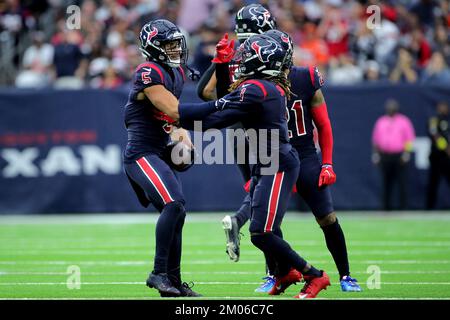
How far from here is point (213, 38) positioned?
16578mm

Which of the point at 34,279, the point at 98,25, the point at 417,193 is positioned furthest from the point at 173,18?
the point at 34,279

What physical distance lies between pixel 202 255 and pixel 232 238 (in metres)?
2.97

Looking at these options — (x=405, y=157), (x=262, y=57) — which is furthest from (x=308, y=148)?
(x=405, y=157)

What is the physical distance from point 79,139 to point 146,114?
8.82m

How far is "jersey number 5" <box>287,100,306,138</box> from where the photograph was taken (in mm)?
7961

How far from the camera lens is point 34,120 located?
1634 cm

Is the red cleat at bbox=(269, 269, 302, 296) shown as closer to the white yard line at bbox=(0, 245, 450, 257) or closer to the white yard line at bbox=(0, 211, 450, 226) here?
the white yard line at bbox=(0, 245, 450, 257)

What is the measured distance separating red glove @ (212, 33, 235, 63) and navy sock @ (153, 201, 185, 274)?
1.29m

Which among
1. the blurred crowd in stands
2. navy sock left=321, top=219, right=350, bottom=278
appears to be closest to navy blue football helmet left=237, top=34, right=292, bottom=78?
navy sock left=321, top=219, right=350, bottom=278

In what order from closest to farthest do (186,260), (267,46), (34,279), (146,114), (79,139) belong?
(267,46) < (146,114) < (34,279) < (186,260) < (79,139)

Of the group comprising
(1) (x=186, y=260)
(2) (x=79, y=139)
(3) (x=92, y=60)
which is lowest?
(1) (x=186, y=260)

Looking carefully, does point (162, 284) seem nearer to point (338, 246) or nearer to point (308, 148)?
point (338, 246)

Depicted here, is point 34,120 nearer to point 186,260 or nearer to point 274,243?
point 186,260
